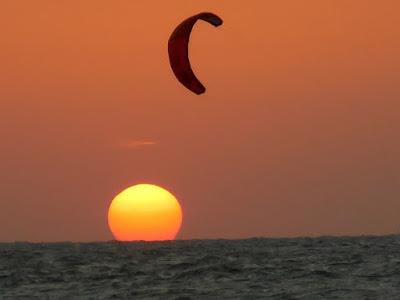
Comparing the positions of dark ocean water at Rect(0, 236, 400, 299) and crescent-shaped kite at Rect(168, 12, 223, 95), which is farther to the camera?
dark ocean water at Rect(0, 236, 400, 299)

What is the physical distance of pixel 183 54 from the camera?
114 feet

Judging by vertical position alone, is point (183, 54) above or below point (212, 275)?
above

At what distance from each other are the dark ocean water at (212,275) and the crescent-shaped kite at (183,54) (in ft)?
39.2

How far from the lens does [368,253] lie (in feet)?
255

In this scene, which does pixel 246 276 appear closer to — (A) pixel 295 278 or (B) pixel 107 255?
(A) pixel 295 278

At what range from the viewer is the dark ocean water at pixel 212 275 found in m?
46.8

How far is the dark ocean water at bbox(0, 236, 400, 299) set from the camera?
46.8m

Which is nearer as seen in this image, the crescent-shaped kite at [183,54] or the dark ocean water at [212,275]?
the crescent-shaped kite at [183,54]

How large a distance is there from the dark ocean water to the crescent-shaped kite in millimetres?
11947

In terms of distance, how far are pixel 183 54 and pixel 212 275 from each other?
23.6m

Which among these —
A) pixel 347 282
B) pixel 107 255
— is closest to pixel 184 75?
pixel 347 282

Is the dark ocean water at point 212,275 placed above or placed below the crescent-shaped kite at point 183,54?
below

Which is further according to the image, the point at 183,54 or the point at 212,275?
the point at 212,275

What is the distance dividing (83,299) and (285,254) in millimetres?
36398
